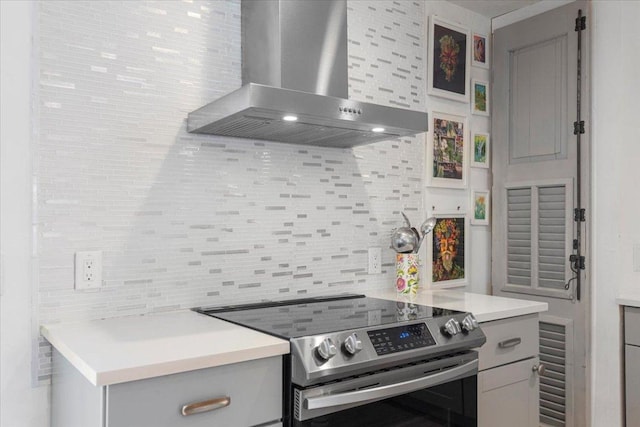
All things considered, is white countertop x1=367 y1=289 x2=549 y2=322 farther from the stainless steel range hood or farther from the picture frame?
the picture frame

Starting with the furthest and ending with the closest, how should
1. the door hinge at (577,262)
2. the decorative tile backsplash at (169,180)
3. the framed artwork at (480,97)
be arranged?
the framed artwork at (480,97)
the door hinge at (577,262)
the decorative tile backsplash at (169,180)

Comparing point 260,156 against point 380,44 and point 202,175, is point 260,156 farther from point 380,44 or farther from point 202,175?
point 380,44

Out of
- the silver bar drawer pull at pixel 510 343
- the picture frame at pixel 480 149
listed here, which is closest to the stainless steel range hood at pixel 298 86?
the silver bar drawer pull at pixel 510 343

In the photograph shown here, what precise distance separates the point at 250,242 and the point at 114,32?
877mm

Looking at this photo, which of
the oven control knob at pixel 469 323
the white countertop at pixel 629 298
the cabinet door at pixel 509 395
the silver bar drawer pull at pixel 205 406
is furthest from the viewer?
the white countertop at pixel 629 298

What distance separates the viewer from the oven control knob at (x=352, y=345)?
4.69 ft

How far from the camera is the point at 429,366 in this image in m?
1.65

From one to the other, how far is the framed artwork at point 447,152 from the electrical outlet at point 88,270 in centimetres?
163

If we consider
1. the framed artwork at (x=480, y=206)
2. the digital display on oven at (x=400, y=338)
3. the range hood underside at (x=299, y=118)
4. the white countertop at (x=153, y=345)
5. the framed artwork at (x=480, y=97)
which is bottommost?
the digital display on oven at (x=400, y=338)

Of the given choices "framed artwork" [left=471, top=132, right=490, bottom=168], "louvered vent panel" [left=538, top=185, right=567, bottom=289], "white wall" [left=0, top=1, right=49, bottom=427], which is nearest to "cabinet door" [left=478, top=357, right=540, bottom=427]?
"louvered vent panel" [left=538, top=185, right=567, bottom=289]

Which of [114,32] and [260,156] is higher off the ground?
[114,32]

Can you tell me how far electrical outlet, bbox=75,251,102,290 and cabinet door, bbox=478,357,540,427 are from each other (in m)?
1.38

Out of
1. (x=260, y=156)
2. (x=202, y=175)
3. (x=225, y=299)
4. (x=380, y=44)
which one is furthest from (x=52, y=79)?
(x=380, y=44)

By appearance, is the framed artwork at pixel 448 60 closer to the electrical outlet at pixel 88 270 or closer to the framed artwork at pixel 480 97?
the framed artwork at pixel 480 97
